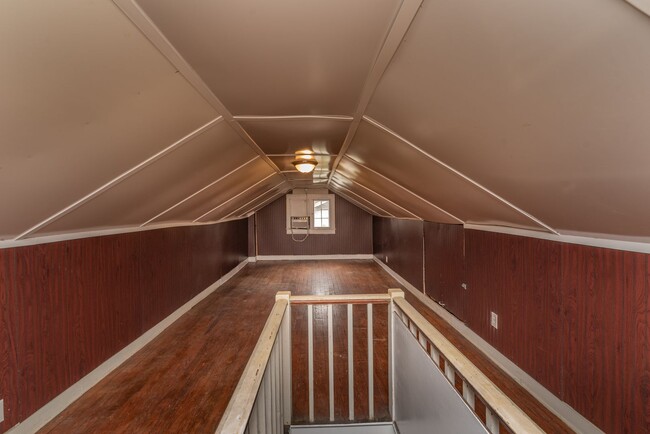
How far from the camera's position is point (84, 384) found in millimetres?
2730

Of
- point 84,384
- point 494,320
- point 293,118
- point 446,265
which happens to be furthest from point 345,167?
point 84,384

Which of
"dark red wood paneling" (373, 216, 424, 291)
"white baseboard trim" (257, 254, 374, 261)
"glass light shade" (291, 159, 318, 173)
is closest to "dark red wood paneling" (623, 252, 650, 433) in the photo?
"glass light shade" (291, 159, 318, 173)

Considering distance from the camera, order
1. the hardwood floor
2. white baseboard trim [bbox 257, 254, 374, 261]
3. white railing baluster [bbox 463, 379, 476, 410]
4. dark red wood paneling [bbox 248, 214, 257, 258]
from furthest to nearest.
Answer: white baseboard trim [bbox 257, 254, 374, 261] < dark red wood paneling [bbox 248, 214, 257, 258] < the hardwood floor < white railing baluster [bbox 463, 379, 476, 410]

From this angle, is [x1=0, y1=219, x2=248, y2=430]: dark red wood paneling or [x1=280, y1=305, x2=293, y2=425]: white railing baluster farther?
[x1=280, y1=305, x2=293, y2=425]: white railing baluster

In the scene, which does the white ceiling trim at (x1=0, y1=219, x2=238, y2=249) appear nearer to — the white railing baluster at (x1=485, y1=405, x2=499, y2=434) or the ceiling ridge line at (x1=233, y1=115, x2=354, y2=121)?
the ceiling ridge line at (x1=233, y1=115, x2=354, y2=121)

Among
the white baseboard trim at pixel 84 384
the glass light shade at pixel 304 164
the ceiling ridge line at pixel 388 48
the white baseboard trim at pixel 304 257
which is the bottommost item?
the white baseboard trim at pixel 84 384

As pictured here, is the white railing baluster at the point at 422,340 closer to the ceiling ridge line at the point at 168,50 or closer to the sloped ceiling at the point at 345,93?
the sloped ceiling at the point at 345,93

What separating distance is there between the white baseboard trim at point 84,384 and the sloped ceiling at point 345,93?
3.73 feet

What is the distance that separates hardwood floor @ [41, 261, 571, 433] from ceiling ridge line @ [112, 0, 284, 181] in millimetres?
1893

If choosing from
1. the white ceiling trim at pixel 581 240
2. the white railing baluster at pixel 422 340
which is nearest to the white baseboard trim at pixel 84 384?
the white railing baluster at pixel 422 340

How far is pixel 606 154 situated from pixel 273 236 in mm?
9105

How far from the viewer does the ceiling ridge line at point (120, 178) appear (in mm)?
2092

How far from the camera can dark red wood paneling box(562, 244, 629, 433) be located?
1881mm

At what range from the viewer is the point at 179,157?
2398mm
